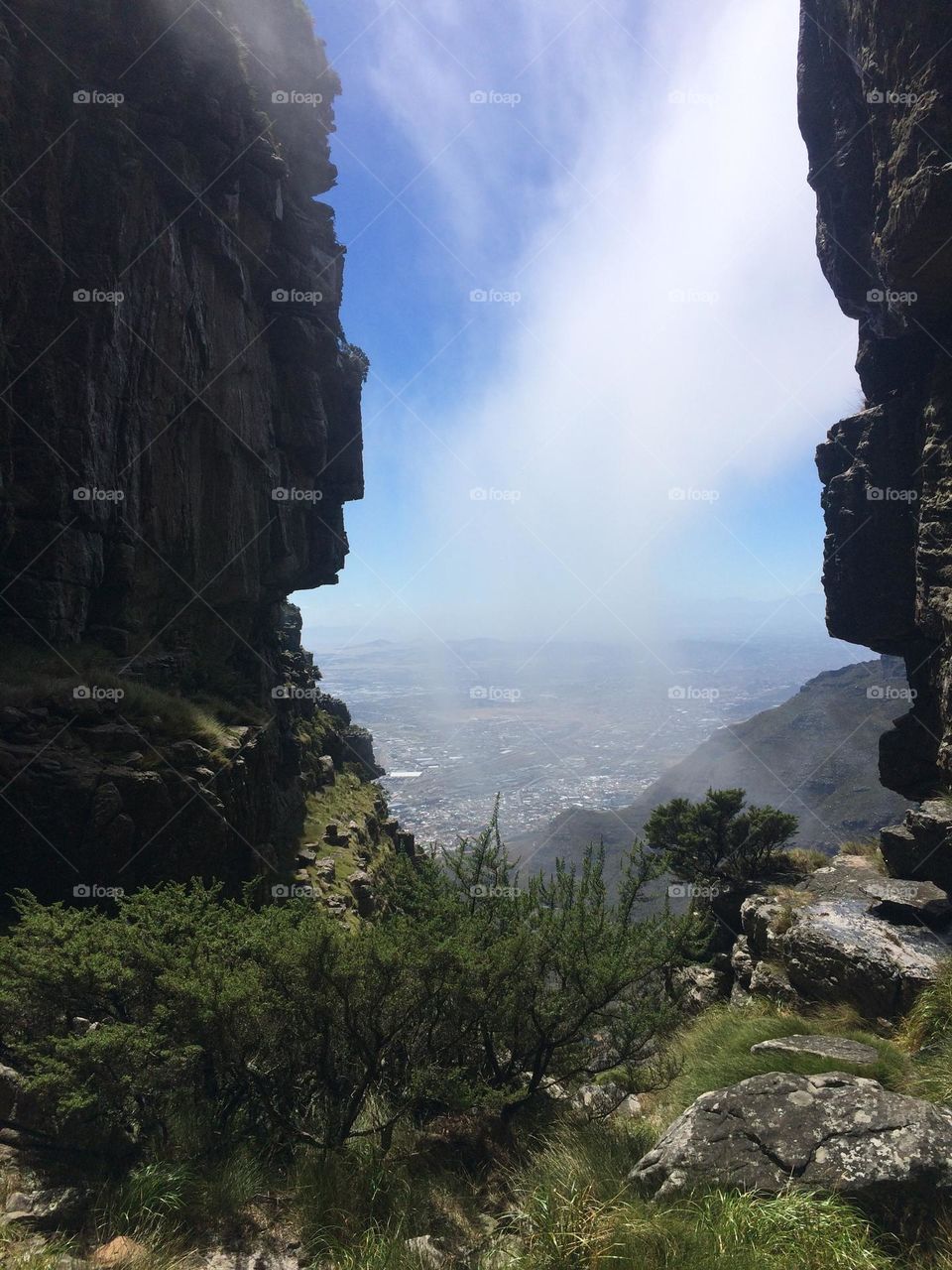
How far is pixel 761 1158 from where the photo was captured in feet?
17.2

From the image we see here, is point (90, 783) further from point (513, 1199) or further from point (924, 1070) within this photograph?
point (924, 1070)

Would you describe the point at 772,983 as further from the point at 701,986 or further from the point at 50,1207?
the point at 50,1207

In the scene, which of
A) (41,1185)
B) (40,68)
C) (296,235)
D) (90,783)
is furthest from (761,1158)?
(296,235)

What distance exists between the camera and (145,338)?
18266 mm

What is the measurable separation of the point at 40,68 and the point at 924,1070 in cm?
2875

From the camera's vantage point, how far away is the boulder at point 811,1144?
4.81 meters

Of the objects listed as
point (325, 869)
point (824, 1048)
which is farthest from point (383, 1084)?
point (325, 869)

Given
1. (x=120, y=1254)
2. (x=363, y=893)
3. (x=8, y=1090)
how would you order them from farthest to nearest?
(x=363, y=893)
(x=8, y=1090)
(x=120, y=1254)

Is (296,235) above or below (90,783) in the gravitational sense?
above

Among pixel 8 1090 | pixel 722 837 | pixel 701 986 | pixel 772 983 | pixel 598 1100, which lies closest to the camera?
pixel 8 1090

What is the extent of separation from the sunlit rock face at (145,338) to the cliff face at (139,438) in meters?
0.07

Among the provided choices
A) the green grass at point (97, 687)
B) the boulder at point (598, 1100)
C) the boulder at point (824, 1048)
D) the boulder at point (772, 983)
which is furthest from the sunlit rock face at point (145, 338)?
the boulder at point (772, 983)

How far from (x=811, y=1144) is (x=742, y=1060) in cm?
203

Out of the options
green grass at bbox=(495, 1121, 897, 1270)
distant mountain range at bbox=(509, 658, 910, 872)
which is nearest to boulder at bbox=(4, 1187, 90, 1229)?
green grass at bbox=(495, 1121, 897, 1270)
